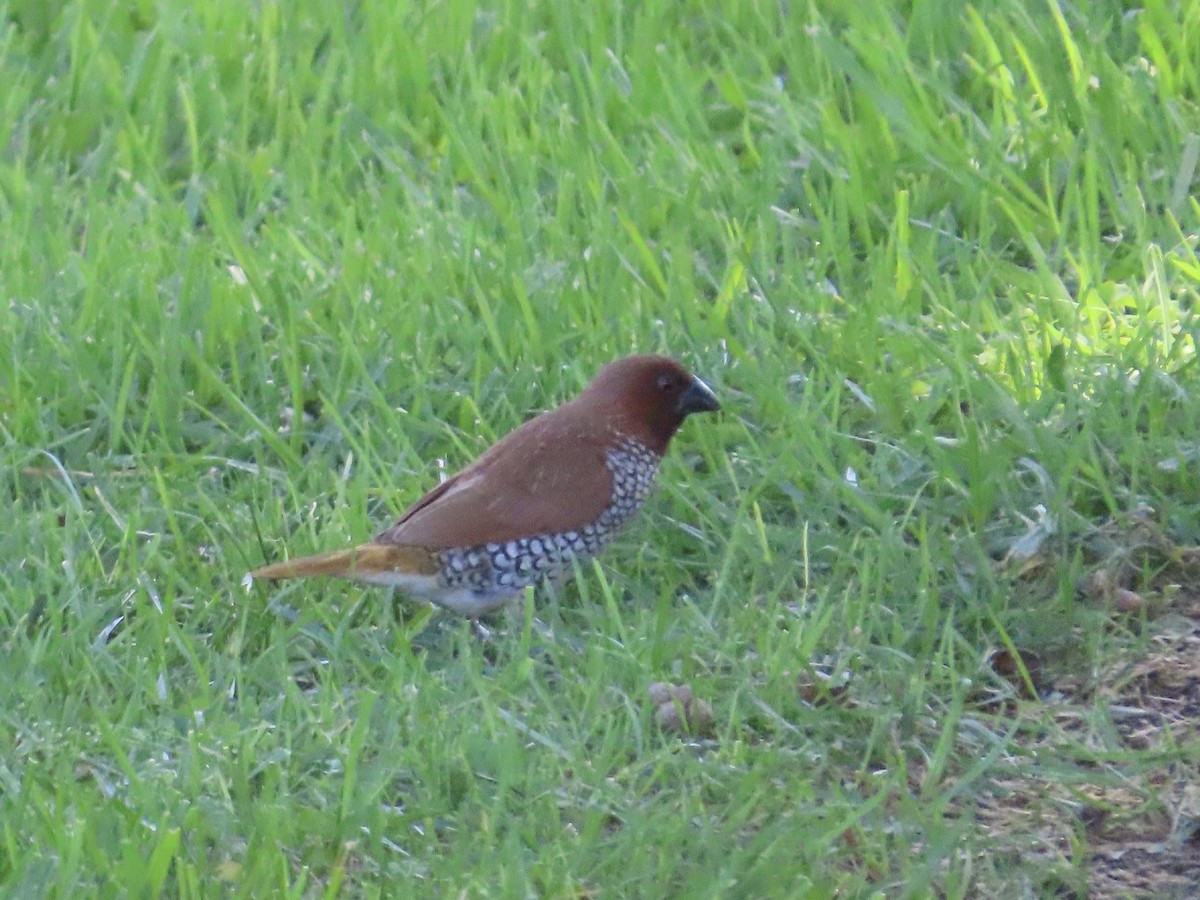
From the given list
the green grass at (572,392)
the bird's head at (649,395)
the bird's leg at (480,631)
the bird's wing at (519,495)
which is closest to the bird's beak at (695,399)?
the bird's head at (649,395)

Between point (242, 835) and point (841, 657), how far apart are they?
1.37 metres

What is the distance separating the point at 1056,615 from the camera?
4.47m

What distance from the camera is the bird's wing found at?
476cm

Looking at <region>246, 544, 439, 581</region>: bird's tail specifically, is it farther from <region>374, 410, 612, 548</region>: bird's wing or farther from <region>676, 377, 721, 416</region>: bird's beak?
<region>676, 377, 721, 416</region>: bird's beak

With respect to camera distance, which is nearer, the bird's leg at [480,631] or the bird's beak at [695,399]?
the bird's leg at [480,631]

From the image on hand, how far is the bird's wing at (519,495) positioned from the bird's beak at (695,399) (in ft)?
0.89

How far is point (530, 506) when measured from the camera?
4.85 metres

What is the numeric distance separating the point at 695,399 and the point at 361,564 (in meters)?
1.04

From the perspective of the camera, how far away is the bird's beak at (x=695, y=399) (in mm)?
5137

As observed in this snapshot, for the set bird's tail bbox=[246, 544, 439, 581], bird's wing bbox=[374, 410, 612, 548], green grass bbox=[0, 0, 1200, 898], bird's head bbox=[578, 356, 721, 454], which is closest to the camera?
green grass bbox=[0, 0, 1200, 898]

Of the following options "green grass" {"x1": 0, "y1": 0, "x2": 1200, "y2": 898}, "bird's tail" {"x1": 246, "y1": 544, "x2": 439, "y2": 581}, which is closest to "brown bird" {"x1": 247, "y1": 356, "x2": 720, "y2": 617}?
"bird's tail" {"x1": 246, "y1": 544, "x2": 439, "y2": 581}

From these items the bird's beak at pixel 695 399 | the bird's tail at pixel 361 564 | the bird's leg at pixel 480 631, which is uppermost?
the bird's tail at pixel 361 564

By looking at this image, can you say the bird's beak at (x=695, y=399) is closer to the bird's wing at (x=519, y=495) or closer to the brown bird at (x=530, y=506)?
the brown bird at (x=530, y=506)

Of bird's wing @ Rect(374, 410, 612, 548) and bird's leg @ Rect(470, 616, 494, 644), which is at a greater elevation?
bird's wing @ Rect(374, 410, 612, 548)
